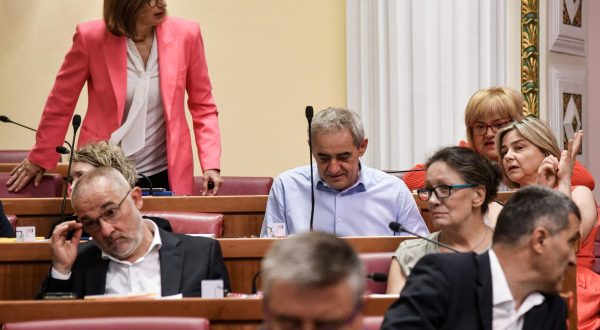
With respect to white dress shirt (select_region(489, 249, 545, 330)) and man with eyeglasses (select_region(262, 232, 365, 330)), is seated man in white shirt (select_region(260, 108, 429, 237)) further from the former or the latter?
man with eyeglasses (select_region(262, 232, 365, 330))

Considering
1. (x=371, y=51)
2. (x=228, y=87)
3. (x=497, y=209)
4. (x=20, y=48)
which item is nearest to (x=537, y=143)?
(x=497, y=209)

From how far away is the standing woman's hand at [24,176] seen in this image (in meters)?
4.24

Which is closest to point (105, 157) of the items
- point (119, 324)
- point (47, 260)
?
point (47, 260)

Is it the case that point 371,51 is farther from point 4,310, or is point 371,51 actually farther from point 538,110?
point 4,310

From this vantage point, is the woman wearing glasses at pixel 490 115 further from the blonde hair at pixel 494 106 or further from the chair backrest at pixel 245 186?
the chair backrest at pixel 245 186

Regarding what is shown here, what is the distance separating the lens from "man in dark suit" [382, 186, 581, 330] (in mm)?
2170

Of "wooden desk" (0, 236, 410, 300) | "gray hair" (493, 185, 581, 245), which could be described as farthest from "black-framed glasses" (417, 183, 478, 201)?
"gray hair" (493, 185, 581, 245)

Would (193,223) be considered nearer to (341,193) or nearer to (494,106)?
(341,193)

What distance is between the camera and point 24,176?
4.25 meters

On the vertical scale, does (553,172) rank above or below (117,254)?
above

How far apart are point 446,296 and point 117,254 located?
1.34m

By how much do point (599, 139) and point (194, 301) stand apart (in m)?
5.28

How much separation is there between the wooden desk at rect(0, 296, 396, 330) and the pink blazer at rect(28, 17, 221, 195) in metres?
1.71

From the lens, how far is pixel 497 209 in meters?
3.44
